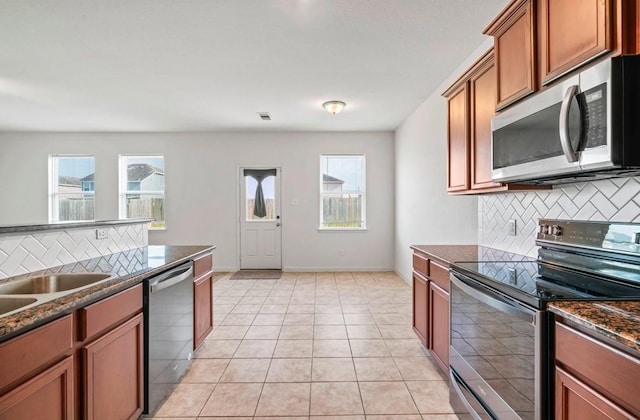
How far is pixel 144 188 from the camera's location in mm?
5926

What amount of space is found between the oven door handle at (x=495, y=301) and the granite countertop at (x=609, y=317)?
102mm

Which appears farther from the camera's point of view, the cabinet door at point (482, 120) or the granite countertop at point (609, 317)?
the cabinet door at point (482, 120)

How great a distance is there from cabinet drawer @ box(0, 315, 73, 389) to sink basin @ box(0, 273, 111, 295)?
506 mm

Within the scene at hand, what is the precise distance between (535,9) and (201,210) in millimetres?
5547

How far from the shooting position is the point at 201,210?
5.89 metres

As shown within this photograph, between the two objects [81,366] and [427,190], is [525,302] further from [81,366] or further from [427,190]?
[427,190]

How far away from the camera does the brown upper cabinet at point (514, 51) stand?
1.56m

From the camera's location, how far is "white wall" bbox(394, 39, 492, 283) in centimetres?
312

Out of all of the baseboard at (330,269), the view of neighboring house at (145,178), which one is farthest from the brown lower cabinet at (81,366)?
the view of neighboring house at (145,178)

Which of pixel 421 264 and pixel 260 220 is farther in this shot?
pixel 260 220

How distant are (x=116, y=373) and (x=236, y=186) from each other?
15.2 feet

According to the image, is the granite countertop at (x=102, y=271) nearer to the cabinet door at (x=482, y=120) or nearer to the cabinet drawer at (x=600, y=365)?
the cabinet drawer at (x=600, y=365)

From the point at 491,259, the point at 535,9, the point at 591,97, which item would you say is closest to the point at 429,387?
the point at 491,259

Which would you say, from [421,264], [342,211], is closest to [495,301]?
[421,264]
